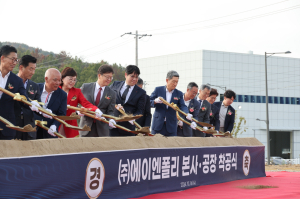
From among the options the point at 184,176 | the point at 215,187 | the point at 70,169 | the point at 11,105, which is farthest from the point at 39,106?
the point at 215,187

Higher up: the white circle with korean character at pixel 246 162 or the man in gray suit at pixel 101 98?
the man in gray suit at pixel 101 98

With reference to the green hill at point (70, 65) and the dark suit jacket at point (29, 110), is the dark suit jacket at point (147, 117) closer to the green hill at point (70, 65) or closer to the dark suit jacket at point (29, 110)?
the dark suit jacket at point (29, 110)

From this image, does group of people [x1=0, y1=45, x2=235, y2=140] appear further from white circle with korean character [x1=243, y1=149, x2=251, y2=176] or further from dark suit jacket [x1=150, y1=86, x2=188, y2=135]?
white circle with korean character [x1=243, y1=149, x2=251, y2=176]

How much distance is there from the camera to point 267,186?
21.1 ft

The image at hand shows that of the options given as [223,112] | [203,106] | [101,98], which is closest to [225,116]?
[223,112]

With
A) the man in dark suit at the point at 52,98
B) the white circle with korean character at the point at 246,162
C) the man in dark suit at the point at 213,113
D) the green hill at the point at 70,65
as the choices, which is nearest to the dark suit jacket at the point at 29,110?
the man in dark suit at the point at 52,98

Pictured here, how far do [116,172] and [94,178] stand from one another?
38 centimetres

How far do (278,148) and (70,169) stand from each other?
50.4 meters

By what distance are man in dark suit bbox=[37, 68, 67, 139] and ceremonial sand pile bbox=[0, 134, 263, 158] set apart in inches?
32.1

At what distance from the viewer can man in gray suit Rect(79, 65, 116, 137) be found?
5.93 metres

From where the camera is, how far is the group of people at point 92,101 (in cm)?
448

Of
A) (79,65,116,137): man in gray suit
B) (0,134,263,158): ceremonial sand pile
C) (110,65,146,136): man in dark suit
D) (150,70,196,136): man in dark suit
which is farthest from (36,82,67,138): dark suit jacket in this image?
(150,70,196,136): man in dark suit

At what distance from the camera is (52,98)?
5172 mm

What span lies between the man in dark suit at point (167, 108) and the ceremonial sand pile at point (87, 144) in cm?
79
